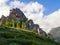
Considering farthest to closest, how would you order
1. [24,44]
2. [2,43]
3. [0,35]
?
[0,35], [24,44], [2,43]

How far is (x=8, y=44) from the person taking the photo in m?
84.8

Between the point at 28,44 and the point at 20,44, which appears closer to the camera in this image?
the point at 20,44

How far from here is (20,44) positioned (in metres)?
88.4

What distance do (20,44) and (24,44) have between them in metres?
4.28

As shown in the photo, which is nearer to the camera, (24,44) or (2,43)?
(2,43)

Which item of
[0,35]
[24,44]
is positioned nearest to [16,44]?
[24,44]

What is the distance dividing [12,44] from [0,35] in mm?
30535

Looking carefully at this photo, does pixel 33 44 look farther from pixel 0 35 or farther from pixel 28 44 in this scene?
pixel 0 35

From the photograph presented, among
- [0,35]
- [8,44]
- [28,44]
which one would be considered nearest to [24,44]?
[28,44]

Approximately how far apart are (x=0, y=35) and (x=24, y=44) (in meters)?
26.2

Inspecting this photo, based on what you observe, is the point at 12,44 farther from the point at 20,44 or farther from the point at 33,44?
the point at 33,44

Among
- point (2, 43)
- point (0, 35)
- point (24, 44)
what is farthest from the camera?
point (0, 35)

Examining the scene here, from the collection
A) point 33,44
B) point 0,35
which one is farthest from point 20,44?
point 0,35

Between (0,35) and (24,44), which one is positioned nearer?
(24,44)
